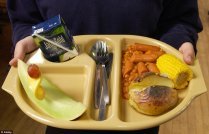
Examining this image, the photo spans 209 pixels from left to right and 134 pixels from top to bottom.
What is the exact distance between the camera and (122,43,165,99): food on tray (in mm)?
740

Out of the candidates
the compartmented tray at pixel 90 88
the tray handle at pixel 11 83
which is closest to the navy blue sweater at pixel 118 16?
the compartmented tray at pixel 90 88

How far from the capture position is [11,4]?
856 millimetres

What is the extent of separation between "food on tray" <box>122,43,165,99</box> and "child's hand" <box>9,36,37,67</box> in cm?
25

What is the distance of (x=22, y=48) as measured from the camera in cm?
76

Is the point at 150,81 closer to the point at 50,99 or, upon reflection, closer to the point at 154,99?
the point at 154,99

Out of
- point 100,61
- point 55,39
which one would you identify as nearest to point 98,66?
point 100,61

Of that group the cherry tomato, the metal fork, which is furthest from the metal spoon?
the cherry tomato

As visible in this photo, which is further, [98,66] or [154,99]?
[98,66]

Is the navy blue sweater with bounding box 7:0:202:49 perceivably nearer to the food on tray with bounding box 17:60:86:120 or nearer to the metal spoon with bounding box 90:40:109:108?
the metal spoon with bounding box 90:40:109:108

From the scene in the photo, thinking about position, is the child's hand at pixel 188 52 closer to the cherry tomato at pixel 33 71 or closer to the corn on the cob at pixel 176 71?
the corn on the cob at pixel 176 71

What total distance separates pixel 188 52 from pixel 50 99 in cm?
36

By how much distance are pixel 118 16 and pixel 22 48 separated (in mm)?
267

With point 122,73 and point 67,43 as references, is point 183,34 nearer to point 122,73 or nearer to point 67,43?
point 122,73

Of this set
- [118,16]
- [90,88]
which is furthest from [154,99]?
[118,16]
